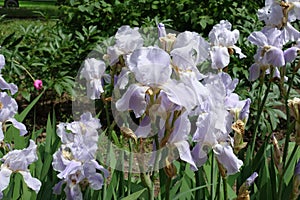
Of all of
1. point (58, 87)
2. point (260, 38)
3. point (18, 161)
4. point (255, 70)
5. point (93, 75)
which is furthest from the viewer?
point (58, 87)

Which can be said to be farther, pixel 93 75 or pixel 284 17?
pixel 284 17

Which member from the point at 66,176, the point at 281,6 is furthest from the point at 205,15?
the point at 66,176

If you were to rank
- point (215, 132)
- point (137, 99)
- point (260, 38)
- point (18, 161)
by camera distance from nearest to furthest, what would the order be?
point (137, 99), point (215, 132), point (18, 161), point (260, 38)

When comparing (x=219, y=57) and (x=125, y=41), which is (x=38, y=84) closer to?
(x=219, y=57)

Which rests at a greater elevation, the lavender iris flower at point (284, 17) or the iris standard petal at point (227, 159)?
the lavender iris flower at point (284, 17)

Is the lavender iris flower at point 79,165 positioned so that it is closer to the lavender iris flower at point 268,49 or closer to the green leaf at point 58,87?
the lavender iris flower at point 268,49

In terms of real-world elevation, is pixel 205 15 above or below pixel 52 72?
above

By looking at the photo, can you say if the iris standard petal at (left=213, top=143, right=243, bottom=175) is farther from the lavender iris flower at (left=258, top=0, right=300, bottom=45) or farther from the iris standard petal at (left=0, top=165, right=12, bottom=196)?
the lavender iris flower at (left=258, top=0, right=300, bottom=45)

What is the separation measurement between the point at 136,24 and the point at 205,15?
542mm

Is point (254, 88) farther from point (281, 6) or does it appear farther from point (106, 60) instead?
point (106, 60)

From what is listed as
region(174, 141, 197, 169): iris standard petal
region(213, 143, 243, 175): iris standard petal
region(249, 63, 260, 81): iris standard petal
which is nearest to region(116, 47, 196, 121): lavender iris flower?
region(174, 141, 197, 169): iris standard petal

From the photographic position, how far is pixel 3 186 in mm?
1419

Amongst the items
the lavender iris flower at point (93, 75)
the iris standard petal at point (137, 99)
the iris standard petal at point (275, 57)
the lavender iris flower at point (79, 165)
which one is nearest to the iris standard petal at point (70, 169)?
the lavender iris flower at point (79, 165)

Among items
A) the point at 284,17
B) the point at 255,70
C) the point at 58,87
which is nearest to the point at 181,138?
the point at 255,70
